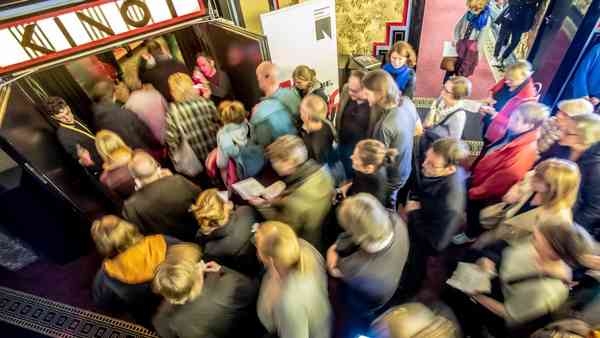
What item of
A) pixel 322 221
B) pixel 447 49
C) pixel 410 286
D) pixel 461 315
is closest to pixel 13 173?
pixel 322 221

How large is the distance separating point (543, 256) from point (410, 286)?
1.13m

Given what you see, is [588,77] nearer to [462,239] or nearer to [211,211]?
[462,239]

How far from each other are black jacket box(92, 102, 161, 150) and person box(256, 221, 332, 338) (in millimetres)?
2003

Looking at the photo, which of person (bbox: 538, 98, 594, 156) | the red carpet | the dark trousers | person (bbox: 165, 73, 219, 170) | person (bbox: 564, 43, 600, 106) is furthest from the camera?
the red carpet

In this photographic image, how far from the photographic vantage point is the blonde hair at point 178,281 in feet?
5.23

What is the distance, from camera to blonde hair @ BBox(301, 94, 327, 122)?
2500 millimetres

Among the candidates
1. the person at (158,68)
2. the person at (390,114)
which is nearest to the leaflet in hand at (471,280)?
the person at (390,114)

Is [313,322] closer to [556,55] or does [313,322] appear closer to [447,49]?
[556,55]

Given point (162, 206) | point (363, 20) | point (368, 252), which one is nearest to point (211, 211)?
point (162, 206)

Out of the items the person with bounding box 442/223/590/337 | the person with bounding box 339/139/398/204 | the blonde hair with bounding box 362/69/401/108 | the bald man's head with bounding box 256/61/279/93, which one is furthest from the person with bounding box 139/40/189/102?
the person with bounding box 442/223/590/337

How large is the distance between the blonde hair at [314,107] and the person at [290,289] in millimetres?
1032

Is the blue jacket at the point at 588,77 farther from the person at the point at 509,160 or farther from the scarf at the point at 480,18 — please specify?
the person at the point at 509,160

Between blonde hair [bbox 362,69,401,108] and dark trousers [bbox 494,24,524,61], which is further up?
blonde hair [bbox 362,69,401,108]

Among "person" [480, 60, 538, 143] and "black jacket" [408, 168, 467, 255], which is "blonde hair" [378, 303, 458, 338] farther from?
"person" [480, 60, 538, 143]
